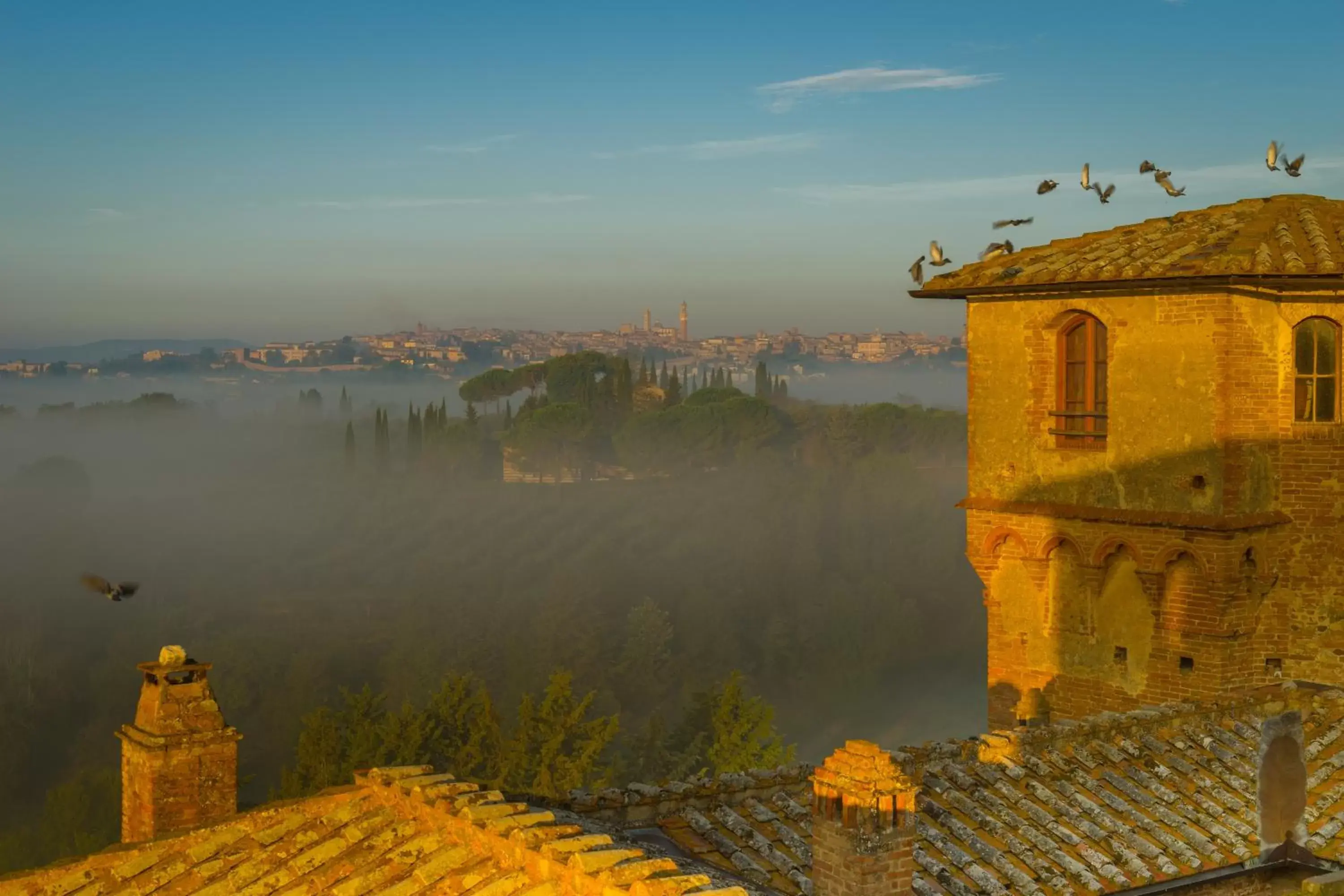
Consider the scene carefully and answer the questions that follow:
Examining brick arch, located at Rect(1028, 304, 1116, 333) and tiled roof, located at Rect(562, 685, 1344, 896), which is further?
brick arch, located at Rect(1028, 304, 1116, 333)

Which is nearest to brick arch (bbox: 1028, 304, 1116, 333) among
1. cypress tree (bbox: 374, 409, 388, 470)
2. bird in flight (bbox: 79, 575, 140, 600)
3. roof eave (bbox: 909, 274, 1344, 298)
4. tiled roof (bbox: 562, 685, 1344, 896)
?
roof eave (bbox: 909, 274, 1344, 298)

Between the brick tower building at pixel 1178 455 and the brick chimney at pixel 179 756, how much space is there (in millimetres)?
8749

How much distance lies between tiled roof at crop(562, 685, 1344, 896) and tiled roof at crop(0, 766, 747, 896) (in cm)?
219

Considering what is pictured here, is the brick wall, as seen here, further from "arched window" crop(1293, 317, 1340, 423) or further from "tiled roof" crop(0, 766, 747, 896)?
"tiled roof" crop(0, 766, 747, 896)

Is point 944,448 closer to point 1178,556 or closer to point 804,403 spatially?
point 804,403

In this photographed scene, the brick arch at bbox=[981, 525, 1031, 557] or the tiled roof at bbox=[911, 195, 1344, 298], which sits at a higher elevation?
the tiled roof at bbox=[911, 195, 1344, 298]

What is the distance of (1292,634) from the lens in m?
15.5

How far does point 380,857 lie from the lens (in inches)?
343

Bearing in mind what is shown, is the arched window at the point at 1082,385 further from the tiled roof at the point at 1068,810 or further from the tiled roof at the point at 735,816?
the tiled roof at the point at 735,816

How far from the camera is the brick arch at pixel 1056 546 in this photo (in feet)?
52.6

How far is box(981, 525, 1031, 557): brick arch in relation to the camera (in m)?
16.6

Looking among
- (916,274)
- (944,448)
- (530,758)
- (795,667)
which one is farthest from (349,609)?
(916,274)

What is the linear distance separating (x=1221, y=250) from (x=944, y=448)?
339 ft

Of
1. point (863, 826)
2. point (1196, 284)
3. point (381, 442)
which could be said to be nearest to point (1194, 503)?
point (1196, 284)
